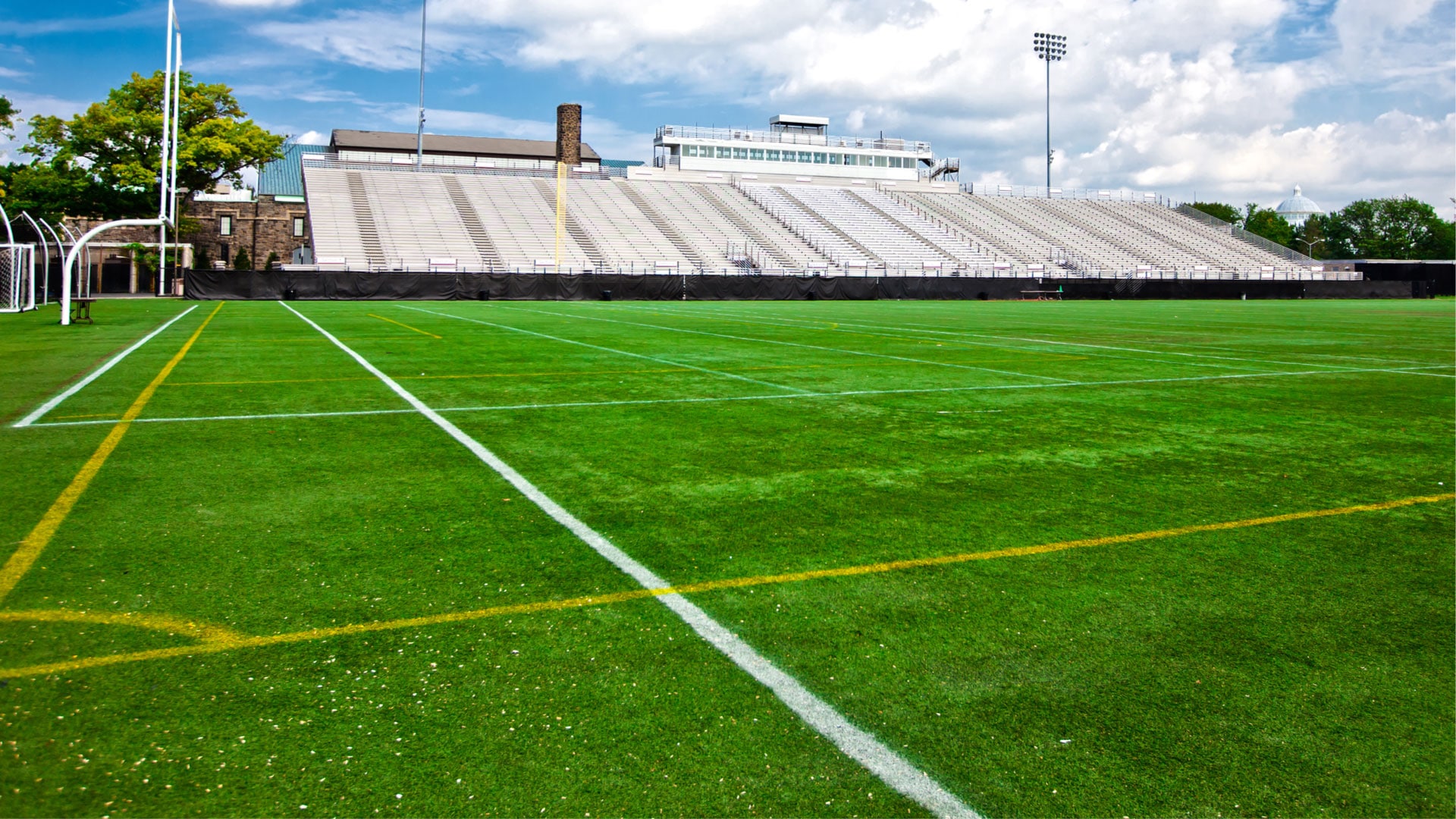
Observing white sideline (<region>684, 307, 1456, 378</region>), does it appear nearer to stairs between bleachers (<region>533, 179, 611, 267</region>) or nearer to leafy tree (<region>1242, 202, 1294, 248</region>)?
stairs between bleachers (<region>533, 179, 611, 267</region>)

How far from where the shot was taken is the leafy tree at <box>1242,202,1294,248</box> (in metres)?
130

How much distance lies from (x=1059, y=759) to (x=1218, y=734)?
1.85 feet

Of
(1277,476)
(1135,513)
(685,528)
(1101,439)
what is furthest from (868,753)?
(1101,439)

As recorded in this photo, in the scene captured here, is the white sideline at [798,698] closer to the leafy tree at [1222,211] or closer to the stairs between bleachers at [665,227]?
the stairs between bleachers at [665,227]

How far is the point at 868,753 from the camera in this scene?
Result: 2.94m

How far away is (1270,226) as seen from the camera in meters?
130

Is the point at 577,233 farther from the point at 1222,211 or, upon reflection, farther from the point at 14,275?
the point at 1222,211

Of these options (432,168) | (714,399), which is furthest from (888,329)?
(432,168)

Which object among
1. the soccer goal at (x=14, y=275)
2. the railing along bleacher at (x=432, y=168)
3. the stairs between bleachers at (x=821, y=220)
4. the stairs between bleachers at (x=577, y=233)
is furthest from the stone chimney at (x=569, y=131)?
the soccer goal at (x=14, y=275)

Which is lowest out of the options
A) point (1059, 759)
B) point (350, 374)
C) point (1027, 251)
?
point (1059, 759)

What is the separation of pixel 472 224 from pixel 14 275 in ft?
99.6

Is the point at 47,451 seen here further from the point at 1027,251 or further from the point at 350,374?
the point at 1027,251

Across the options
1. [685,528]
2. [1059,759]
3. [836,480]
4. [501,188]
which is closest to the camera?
[1059,759]

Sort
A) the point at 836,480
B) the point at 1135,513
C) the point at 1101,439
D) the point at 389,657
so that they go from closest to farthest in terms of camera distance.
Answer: the point at 389,657
the point at 1135,513
the point at 836,480
the point at 1101,439
